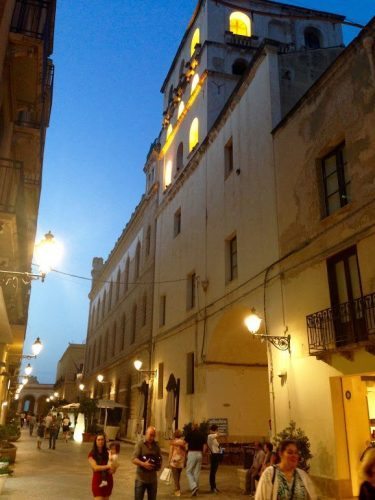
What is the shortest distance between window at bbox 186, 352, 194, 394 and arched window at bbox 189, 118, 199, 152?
10522 millimetres

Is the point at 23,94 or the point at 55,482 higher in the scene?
the point at 23,94

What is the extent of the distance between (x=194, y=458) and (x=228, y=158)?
40.0 ft

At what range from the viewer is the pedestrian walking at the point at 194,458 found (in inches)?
425

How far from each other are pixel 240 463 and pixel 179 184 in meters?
14.3

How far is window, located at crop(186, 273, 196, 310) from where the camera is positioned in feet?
69.3

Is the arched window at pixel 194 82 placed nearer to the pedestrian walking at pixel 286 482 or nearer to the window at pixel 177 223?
the window at pixel 177 223

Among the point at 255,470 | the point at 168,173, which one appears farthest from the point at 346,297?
the point at 168,173

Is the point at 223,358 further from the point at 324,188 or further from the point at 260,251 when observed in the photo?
the point at 324,188

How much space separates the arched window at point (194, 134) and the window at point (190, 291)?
685 cm

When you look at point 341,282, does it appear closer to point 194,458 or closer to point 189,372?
Answer: point 194,458

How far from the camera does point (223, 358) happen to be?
18297mm

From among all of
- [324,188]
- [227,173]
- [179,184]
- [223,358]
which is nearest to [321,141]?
[324,188]

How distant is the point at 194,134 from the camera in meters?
24.3

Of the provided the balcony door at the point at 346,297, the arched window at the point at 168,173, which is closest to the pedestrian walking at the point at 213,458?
the balcony door at the point at 346,297
